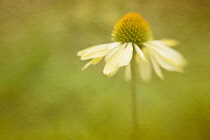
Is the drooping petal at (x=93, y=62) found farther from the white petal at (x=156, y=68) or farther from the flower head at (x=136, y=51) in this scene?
the white petal at (x=156, y=68)

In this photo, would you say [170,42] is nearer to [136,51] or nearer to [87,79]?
[136,51]

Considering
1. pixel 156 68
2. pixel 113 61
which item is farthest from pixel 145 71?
pixel 113 61

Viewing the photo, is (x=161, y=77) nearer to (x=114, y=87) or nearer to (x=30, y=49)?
(x=114, y=87)

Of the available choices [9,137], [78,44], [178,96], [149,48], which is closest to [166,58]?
[149,48]

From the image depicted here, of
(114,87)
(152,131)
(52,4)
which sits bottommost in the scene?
(152,131)

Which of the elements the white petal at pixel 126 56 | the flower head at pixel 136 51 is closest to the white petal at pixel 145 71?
the flower head at pixel 136 51

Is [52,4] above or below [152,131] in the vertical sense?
above
